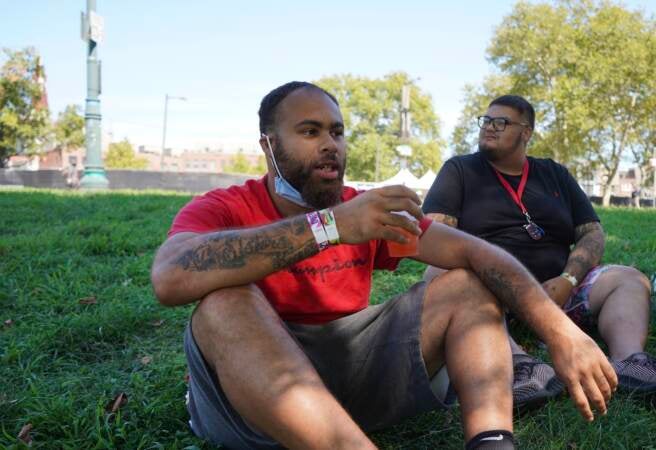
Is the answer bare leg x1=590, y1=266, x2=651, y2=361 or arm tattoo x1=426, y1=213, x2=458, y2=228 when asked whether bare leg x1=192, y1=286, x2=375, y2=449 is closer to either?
bare leg x1=590, y1=266, x2=651, y2=361

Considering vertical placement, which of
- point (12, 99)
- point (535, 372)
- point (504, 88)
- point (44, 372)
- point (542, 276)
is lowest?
point (44, 372)

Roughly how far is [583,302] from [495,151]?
1101mm

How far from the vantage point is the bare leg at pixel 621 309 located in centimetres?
313

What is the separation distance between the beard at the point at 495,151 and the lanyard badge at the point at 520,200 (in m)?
0.08

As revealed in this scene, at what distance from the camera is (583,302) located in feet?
11.8

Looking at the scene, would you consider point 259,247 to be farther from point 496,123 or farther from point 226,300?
point 496,123

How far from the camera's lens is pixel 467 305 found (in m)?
2.14

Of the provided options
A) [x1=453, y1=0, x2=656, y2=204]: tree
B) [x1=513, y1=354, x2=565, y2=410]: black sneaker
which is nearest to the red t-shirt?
[x1=513, y1=354, x2=565, y2=410]: black sneaker

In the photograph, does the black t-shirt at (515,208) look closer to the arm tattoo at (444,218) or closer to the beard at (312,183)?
the arm tattoo at (444,218)

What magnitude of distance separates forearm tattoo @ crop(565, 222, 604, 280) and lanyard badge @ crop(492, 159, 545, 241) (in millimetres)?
227

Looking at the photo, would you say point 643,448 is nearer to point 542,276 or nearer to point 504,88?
point 542,276

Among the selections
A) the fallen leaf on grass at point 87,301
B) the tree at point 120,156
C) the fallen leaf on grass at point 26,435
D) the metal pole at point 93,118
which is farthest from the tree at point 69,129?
the fallen leaf on grass at point 26,435

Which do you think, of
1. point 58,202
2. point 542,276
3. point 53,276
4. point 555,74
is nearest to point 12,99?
point 58,202

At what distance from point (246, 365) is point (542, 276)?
2.52 meters
